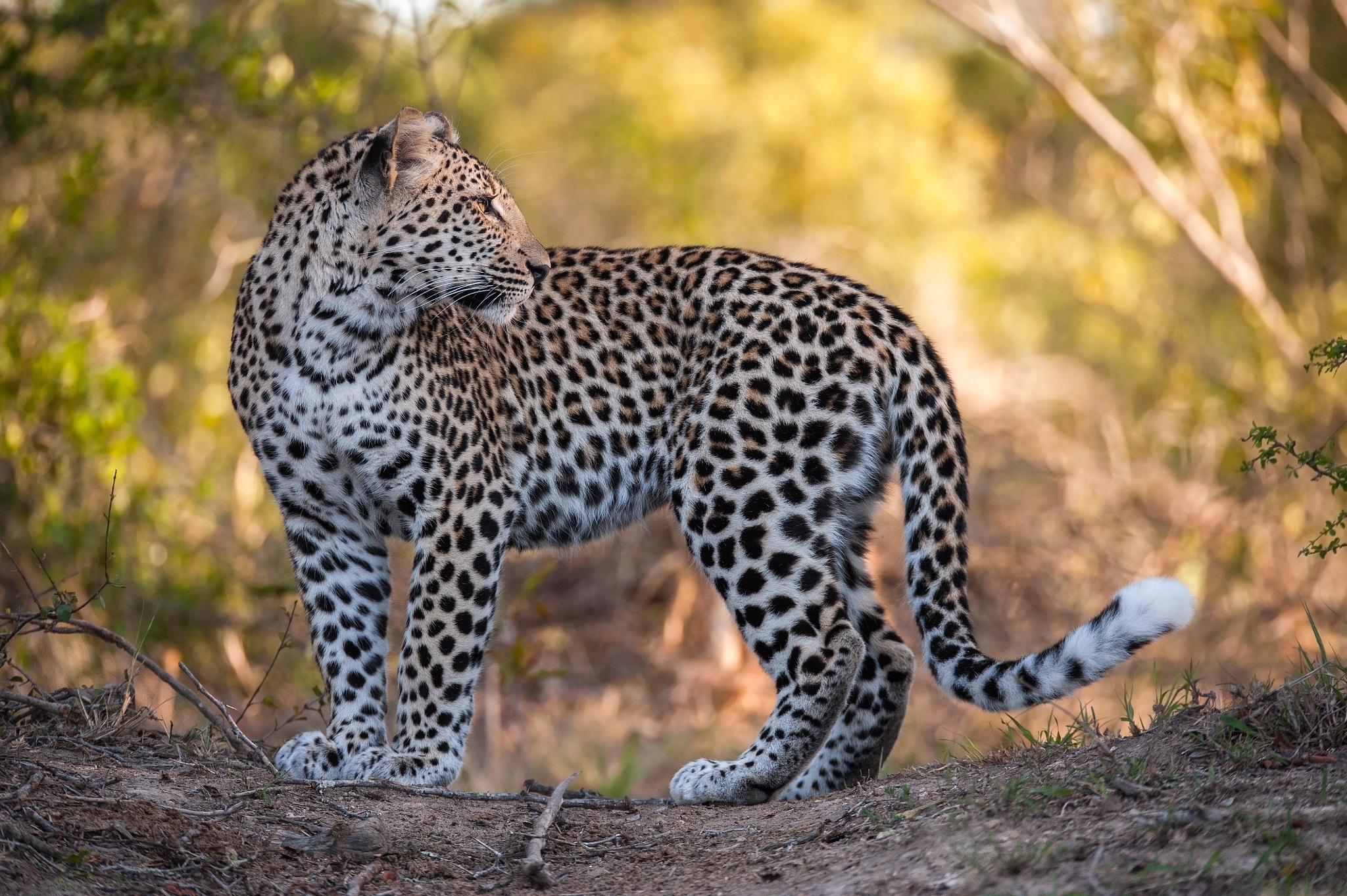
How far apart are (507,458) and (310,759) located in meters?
1.57

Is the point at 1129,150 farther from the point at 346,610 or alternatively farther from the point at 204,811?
the point at 204,811

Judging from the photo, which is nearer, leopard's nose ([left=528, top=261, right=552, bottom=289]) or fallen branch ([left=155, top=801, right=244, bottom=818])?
fallen branch ([left=155, top=801, right=244, bottom=818])

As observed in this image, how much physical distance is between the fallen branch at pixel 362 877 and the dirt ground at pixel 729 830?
0.01 meters

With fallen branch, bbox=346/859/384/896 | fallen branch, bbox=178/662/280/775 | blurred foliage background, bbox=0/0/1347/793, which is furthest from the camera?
blurred foliage background, bbox=0/0/1347/793

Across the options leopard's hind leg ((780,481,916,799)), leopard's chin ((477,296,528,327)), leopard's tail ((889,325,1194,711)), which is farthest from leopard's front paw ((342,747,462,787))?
leopard's tail ((889,325,1194,711))

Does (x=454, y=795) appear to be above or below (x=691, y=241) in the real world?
below

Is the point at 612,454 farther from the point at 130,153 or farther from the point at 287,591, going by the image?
the point at 130,153

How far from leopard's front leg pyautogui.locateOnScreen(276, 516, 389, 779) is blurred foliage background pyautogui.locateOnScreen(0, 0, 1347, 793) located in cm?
110

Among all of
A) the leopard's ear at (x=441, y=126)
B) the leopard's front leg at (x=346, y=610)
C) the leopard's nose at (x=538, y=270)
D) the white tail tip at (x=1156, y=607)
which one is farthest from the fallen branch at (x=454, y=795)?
the leopard's ear at (x=441, y=126)

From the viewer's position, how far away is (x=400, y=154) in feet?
19.8

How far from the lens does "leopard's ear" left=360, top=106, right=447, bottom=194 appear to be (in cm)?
593

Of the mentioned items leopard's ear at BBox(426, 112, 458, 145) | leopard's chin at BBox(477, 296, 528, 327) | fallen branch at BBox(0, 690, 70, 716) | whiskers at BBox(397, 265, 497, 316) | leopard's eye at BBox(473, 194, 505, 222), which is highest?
leopard's ear at BBox(426, 112, 458, 145)

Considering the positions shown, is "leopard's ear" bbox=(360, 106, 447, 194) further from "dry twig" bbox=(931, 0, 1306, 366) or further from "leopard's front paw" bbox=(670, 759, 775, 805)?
"dry twig" bbox=(931, 0, 1306, 366)

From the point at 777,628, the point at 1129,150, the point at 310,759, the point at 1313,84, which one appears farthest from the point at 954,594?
the point at 1313,84
